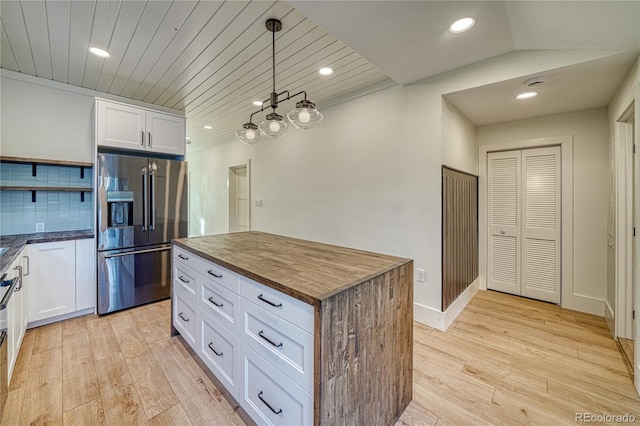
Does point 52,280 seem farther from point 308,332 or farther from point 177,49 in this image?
point 308,332

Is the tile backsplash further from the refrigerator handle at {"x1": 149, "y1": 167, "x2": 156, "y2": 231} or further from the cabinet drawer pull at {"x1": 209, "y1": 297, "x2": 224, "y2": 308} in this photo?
the cabinet drawer pull at {"x1": 209, "y1": 297, "x2": 224, "y2": 308}

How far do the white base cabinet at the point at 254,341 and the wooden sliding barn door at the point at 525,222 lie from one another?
3423 mm

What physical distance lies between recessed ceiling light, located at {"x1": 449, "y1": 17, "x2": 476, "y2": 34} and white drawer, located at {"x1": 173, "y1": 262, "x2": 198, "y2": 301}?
2.57 meters

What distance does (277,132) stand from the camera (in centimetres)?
218

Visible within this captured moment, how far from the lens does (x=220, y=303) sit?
169cm

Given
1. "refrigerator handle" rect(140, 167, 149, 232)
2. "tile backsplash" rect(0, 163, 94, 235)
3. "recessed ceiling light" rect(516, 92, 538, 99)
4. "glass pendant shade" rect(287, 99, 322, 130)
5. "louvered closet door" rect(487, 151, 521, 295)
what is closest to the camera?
"glass pendant shade" rect(287, 99, 322, 130)

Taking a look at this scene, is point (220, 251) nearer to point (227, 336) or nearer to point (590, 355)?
point (227, 336)

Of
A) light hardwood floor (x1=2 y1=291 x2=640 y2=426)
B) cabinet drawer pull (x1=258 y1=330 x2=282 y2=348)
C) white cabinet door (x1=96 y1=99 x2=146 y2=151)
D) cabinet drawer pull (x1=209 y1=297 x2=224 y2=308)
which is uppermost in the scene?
white cabinet door (x1=96 y1=99 x2=146 y2=151)

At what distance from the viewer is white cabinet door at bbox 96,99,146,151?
9.36 feet

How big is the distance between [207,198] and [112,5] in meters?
5.05

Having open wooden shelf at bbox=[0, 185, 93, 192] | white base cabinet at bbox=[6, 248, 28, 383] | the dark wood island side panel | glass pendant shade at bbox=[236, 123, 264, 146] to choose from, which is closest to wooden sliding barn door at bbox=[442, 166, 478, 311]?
the dark wood island side panel

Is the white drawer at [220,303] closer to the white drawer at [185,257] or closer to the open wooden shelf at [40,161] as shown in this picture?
the white drawer at [185,257]

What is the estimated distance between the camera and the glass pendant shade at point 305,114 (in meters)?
1.91

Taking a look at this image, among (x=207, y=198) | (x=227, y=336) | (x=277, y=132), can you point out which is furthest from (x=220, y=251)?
(x=207, y=198)
